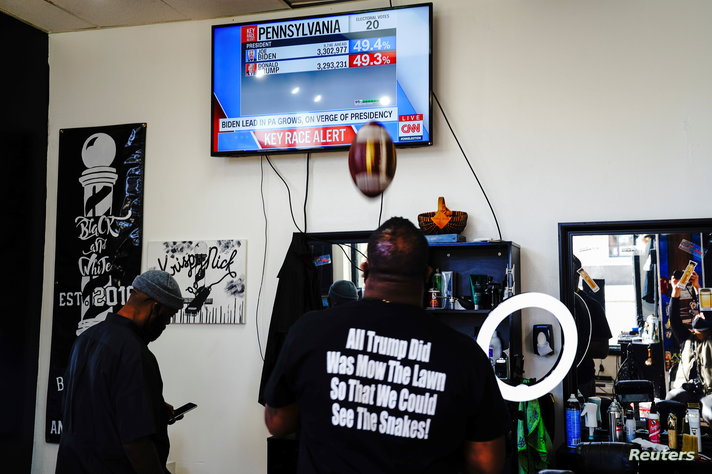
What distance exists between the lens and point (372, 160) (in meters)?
2.90

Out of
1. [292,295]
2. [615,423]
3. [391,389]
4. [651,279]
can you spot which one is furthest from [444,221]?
[391,389]

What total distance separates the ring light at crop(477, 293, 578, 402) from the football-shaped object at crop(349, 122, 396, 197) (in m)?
0.99

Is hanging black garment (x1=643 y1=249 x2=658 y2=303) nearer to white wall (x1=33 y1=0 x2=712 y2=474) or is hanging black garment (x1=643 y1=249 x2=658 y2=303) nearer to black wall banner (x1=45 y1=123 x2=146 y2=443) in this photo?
white wall (x1=33 y1=0 x2=712 y2=474)

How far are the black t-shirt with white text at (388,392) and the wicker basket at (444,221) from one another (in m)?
2.04

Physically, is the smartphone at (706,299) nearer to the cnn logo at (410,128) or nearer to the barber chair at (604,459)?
the barber chair at (604,459)

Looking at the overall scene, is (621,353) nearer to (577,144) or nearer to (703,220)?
(703,220)

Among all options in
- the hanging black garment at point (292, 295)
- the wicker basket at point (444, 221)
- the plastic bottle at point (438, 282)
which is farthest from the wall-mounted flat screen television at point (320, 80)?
the plastic bottle at point (438, 282)

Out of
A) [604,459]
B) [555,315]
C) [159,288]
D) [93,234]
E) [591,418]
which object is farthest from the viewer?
[93,234]

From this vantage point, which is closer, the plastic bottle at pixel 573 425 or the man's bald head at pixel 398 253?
the man's bald head at pixel 398 253

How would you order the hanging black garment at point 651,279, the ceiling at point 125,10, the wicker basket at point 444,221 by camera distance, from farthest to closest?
the ceiling at point 125,10 < the wicker basket at point 444,221 < the hanging black garment at point 651,279

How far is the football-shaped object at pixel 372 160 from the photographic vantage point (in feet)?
9.54

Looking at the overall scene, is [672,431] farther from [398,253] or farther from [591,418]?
[398,253]

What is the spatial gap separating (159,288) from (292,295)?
135 centimetres

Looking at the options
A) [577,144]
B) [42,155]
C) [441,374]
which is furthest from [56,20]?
[441,374]
